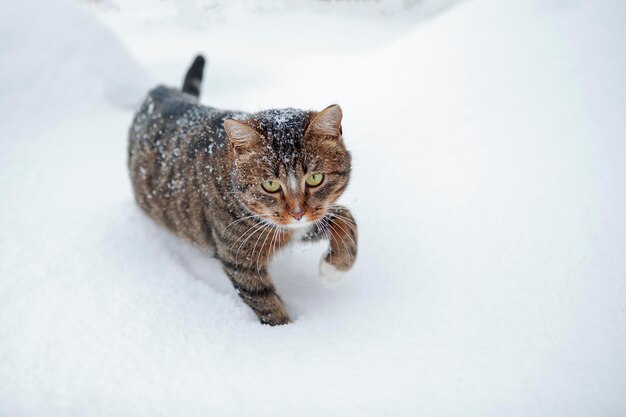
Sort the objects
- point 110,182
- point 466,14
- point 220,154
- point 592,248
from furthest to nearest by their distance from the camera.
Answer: point 466,14, point 110,182, point 220,154, point 592,248

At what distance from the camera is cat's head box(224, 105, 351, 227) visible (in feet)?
4.72

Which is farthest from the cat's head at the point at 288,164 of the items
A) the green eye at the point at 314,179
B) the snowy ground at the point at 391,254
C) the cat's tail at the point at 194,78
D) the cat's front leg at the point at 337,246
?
the cat's tail at the point at 194,78

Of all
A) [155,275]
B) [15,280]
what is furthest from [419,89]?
[15,280]

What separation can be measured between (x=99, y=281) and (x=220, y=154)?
2.33 ft

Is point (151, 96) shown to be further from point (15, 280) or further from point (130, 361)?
point (130, 361)

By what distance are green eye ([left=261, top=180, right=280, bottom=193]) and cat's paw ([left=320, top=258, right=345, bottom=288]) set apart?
360 mm

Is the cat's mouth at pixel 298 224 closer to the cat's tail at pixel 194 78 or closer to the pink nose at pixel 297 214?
the pink nose at pixel 297 214

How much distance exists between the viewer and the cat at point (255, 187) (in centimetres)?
145

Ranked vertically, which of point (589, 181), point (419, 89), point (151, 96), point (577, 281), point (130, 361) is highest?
point (419, 89)

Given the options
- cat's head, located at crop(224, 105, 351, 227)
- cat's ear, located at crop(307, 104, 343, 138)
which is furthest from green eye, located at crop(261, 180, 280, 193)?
cat's ear, located at crop(307, 104, 343, 138)

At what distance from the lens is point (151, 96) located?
7.55ft

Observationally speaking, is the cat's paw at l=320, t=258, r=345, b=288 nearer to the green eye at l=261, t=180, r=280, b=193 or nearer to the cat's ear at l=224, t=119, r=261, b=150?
the green eye at l=261, t=180, r=280, b=193

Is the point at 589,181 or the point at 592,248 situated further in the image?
the point at 589,181

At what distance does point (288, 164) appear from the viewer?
1.43m
